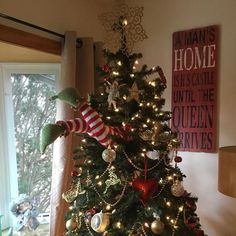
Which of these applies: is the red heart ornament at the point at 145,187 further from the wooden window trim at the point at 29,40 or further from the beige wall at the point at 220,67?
the wooden window trim at the point at 29,40

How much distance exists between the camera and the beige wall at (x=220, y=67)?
200 cm

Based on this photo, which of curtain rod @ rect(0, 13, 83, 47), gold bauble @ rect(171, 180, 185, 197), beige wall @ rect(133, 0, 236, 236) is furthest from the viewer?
beige wall @ rect(133, 0, 236, 236)

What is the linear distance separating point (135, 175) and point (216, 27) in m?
1.19

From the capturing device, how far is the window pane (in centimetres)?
214

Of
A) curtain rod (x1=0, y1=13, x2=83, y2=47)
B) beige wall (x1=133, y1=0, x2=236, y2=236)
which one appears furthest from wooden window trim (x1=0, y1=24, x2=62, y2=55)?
beige wall (x1=133, y1=0, x2=236, y2=236)

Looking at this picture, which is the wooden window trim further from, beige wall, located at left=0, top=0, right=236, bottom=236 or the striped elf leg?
the striped elf leg

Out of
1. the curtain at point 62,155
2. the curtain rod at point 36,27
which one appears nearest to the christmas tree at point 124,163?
the curtain at point 62,155

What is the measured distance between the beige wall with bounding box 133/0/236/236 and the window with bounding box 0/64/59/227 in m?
0.82

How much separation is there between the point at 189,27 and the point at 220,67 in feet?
1.25

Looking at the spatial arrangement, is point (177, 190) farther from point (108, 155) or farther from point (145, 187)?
point (108, 155)

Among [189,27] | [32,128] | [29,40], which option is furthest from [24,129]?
[189,27]

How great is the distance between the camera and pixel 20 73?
2.13 m

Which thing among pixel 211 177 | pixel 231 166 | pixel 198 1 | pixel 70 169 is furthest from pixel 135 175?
pixel 198 1

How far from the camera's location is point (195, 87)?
2121 mm
